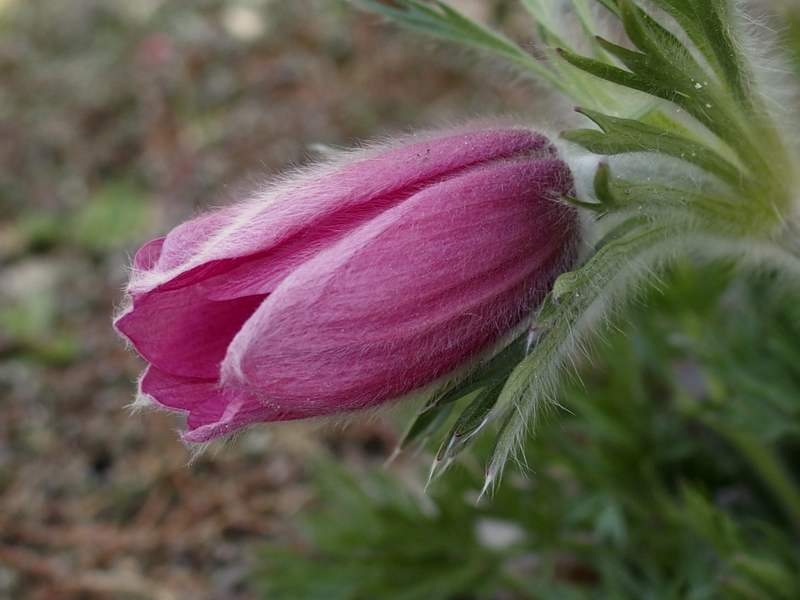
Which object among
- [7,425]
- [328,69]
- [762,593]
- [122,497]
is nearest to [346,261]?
[762,593]

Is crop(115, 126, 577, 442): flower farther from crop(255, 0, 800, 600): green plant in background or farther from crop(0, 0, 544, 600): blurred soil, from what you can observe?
crop(0, 0, 544, 600): blurred soil

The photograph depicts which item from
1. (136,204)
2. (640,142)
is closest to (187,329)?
(640,142)

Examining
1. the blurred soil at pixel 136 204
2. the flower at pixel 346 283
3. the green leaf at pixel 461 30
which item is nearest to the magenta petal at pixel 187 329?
the flower at pixel 346 283

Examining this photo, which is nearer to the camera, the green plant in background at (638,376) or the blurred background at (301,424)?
the green plant in background at (638,376)

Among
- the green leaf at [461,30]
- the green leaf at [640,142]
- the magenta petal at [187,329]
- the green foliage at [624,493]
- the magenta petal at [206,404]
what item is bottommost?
the green foliage at [624,493]

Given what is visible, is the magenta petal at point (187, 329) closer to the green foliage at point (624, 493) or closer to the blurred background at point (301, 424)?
the blurred background at point (301, 424)

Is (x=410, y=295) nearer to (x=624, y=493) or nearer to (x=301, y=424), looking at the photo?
(x=301, y=424)
